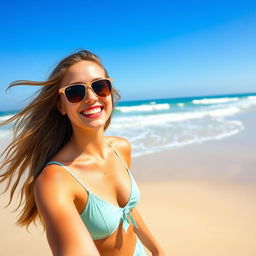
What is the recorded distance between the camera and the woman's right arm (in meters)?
1.34

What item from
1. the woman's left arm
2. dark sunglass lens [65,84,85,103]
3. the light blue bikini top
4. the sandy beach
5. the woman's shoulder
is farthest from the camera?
the sandy beach

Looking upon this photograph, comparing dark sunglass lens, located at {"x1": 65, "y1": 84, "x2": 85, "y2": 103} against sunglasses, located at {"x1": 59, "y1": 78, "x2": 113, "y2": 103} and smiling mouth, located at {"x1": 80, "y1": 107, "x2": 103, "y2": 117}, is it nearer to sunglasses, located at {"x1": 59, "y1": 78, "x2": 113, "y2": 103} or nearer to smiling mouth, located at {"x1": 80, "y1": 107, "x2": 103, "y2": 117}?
sunglasses, located at {"x1": 59, "y1": 78, "x2": 113, "y2": 103}

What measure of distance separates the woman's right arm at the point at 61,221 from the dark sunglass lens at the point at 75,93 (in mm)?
593

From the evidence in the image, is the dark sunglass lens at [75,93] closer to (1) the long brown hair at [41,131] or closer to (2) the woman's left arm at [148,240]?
(1) the long brown hair at [41,131]

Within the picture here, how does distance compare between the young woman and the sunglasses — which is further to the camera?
the sunglasses

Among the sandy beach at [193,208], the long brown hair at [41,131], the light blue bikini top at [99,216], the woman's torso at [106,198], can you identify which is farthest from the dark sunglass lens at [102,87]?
the sandy beach at [193,208]

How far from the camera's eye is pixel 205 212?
4.13m

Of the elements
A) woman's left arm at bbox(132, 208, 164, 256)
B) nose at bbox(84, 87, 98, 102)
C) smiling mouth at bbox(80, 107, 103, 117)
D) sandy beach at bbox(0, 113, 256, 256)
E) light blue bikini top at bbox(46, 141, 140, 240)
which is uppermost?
nose at bbox(84, 87, 98, 102)

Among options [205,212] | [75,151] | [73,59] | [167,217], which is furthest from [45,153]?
[205,212]

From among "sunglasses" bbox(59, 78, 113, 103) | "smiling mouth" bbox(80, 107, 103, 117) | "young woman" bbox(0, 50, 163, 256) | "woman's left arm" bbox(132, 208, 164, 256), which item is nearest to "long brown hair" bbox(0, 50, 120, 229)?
"young woman" bbox(0, 50, 163, 256)

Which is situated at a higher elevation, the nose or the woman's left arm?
the nose

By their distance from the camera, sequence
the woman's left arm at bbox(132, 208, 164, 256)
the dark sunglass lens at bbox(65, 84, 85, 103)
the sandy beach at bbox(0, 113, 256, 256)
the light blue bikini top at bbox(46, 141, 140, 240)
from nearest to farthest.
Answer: the light blue bikini top at bbox(46, 141, 140, 240)
the dark sunglass lens at bbox(65, 84, 85, 103)
the woman's left arm at bbox(132, 208, 164, 256)
the sandy beach at bbox(0, 113, 256, 256)

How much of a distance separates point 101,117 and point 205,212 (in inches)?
113

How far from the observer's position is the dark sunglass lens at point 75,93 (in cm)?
189
